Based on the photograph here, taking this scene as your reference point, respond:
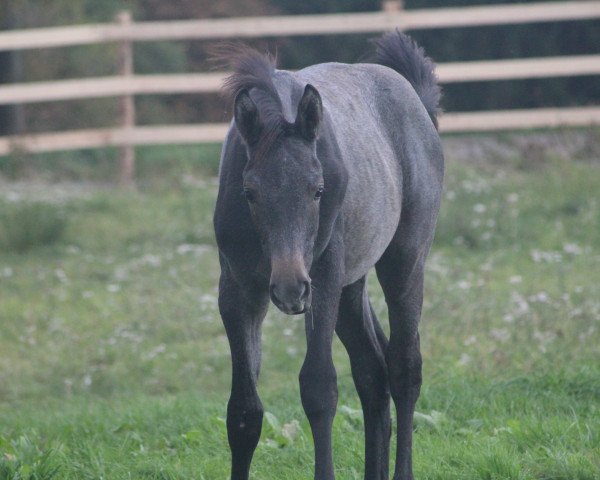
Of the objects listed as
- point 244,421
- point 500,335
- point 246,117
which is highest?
point 246,117

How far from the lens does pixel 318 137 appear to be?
3.55 m

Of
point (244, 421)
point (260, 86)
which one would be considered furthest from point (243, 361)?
point (260, 86)

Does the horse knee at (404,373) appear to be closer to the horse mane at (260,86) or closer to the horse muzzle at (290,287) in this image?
the horse muzzle at (290,287)

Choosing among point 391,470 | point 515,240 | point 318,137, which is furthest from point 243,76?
point 515,240

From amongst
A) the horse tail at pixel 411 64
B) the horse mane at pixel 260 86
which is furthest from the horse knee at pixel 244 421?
the horse tail at pixel 411 64

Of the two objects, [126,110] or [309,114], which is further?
[126,110]

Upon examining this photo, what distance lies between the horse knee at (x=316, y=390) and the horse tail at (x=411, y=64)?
5.49ft

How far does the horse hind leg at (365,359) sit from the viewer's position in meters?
4.40

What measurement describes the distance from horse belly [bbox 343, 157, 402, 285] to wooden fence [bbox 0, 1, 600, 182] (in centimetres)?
819

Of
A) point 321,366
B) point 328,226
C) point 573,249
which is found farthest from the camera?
point 573,249

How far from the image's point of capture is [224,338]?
24.1 feet

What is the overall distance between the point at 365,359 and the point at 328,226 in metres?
1.06

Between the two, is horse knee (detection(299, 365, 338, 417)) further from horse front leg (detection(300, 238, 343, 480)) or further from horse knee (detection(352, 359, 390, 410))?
horse knee (detection(352, 359, 390, 410))

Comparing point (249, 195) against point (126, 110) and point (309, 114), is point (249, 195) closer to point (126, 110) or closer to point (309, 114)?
point (309, 114)
